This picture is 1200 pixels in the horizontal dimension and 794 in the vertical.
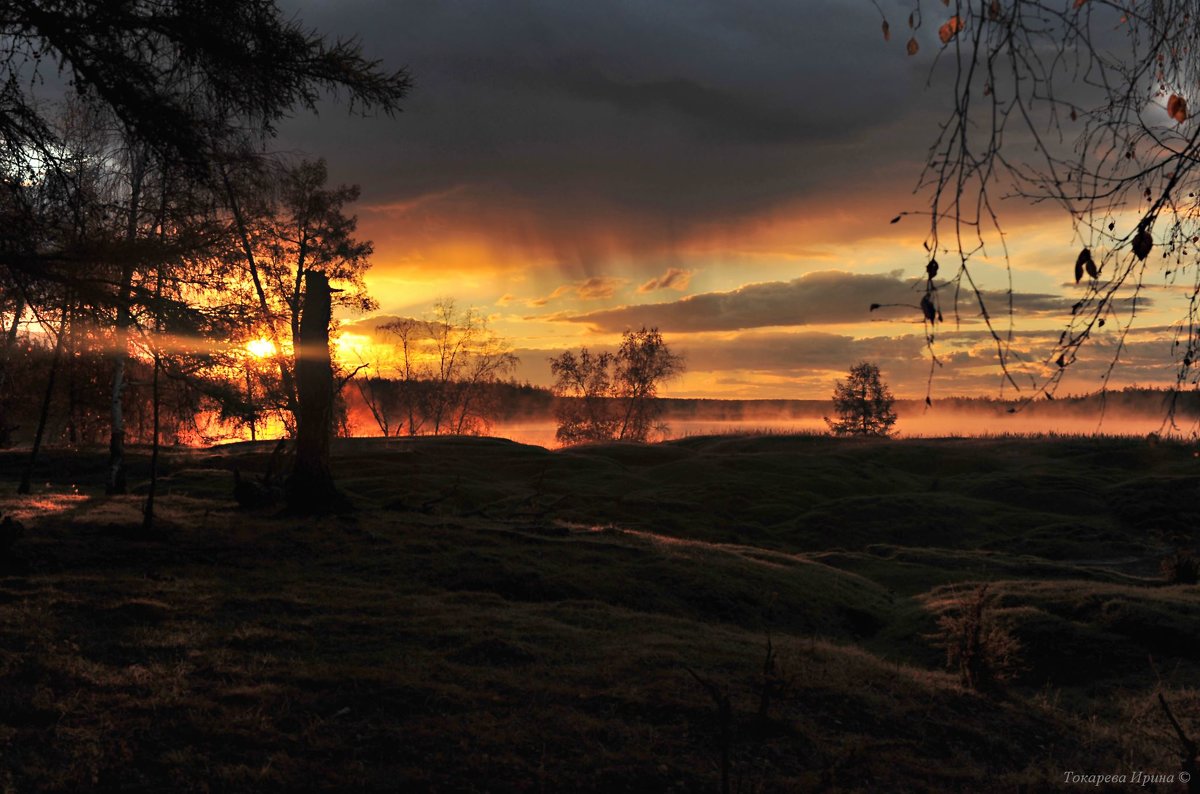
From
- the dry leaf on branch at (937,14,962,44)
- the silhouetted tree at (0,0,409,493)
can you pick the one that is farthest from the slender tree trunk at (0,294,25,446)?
the dry leaf on branch at (937,14,962,44)

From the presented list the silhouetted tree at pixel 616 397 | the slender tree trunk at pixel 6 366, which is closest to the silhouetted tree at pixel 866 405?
the silhouetted tree at pixel 616 397

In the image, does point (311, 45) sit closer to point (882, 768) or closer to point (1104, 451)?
point (882, 768)

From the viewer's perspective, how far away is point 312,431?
22.0 meters

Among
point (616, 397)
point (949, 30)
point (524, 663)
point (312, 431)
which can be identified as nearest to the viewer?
point (949, 30)

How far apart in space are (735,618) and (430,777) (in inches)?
416

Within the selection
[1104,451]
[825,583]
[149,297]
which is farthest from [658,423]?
[149,297]

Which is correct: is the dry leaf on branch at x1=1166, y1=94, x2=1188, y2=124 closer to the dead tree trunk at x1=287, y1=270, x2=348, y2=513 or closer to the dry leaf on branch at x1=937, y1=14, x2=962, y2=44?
the dry leaf on branch at x1=937, y1=14, x2=962, y2=44

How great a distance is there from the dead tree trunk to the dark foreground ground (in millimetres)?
899

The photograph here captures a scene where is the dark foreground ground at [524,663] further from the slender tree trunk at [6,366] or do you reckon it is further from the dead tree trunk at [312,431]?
the slender tree trunk at [6,366]

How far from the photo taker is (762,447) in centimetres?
7412

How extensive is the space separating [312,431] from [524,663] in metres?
12.6

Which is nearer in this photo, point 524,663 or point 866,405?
point 524,663

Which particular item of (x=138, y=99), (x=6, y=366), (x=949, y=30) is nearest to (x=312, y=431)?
(x=138, y=99)

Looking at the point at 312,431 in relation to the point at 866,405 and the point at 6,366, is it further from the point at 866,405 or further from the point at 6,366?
the point at 866,405
